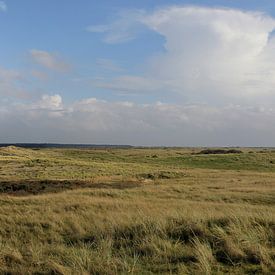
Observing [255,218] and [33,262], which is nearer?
[33,262]

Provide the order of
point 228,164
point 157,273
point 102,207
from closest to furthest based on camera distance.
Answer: point 157,273 < point 102,207 < point 228,164

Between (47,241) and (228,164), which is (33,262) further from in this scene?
(228,164)

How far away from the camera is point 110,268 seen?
23.3ft

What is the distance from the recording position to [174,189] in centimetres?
2953

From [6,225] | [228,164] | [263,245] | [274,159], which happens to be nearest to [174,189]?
[6,225]

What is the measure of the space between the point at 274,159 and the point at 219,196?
51.9m

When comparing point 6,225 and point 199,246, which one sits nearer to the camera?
point 199,246

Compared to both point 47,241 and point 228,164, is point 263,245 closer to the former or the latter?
point 47,241

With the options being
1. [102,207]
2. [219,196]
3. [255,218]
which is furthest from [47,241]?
[219,196]

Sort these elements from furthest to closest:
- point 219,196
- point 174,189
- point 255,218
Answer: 1. point 174,189
2. point 219,196
3. point 255,218

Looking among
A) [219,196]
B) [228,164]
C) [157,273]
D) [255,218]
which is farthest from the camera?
[228,164]

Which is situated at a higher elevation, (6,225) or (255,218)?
(255,218)

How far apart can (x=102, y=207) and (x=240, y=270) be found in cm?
1082

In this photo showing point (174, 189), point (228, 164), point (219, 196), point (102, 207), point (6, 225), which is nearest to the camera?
point (6, 225)
